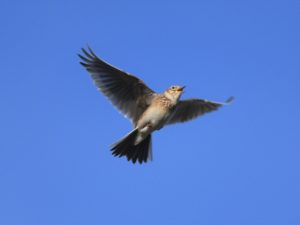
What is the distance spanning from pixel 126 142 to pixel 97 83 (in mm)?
1507

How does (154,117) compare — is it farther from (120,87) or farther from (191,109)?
(191,109)

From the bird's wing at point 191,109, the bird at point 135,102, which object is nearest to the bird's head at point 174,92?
the bird at point 135,102

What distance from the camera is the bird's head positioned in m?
14.1

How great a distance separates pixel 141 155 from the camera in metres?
14.7

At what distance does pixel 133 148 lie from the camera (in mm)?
14555

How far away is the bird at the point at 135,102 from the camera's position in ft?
45.8

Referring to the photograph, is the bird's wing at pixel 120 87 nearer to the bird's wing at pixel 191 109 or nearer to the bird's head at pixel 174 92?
the bird's head at pixel 174 92

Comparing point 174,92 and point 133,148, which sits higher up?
point 174,92

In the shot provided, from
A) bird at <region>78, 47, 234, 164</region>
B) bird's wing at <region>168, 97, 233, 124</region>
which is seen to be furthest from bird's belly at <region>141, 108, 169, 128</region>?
bird's wing at <region>168, 97, 233, 124</region>

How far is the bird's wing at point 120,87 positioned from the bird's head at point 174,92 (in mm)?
346

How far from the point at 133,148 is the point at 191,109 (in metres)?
1.98

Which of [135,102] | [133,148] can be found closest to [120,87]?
[135,102]

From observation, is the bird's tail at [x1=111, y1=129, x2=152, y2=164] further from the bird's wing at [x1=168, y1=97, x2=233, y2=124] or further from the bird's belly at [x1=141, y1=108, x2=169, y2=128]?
the bird's wing at [x1=168, y1=97, x2=233, y2=124]

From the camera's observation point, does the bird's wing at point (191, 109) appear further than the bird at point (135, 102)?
Yes
